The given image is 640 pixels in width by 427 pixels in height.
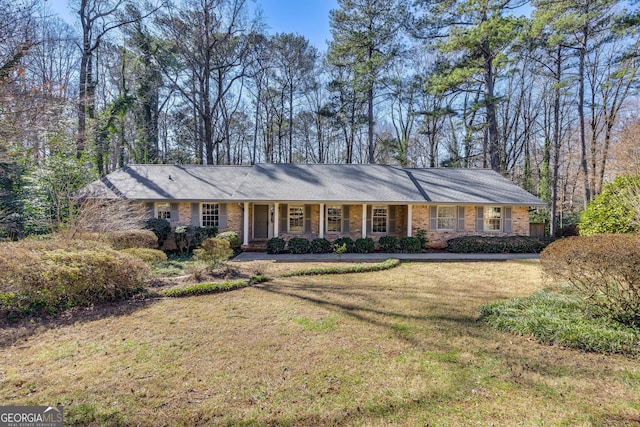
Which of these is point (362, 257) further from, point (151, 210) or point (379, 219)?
point (151, 210)

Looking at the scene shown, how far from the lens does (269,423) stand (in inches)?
103

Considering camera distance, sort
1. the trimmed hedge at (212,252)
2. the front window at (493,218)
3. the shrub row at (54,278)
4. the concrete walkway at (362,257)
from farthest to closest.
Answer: the front window at (493,218) < the concrete walkway at (362,257) < the trimmed hedge at (212,252) < the shrub row at (54,278)

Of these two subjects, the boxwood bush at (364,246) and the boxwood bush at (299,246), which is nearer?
the boxwood bush at (299,246)

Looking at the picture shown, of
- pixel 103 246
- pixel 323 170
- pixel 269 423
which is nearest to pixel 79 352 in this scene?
pixel 269 423

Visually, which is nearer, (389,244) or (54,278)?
(54,278)

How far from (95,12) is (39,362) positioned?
68.9 ft

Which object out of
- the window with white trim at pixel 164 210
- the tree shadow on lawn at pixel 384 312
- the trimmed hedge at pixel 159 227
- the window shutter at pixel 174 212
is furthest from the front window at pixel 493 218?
the window with white trim at pixel 164 210

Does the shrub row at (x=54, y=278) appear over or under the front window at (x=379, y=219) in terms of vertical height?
under

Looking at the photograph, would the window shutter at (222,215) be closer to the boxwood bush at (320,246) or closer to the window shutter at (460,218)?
the boxwood bush at (320,246)

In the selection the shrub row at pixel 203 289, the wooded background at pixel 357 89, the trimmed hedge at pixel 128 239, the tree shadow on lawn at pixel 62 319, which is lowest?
the tree shadow on lawn at pixel 62 319

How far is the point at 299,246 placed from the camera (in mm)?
12562

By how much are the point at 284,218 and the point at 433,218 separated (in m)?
7.41

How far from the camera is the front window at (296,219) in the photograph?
46.4 feet

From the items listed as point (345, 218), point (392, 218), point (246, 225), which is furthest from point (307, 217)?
point (392, 218)
